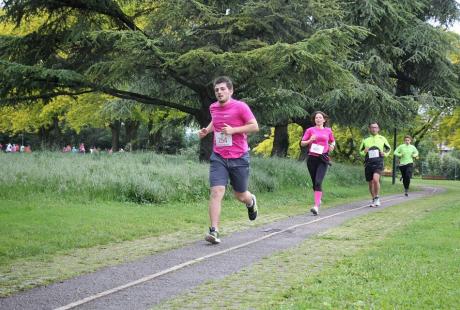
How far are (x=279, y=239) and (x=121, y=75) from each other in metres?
9.83

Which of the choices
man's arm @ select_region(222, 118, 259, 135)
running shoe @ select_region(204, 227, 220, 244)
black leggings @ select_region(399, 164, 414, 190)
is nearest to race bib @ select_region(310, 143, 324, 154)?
man's arm @ select_region(222, 118, 259, 135)

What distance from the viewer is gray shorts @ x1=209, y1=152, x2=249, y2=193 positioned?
752cm

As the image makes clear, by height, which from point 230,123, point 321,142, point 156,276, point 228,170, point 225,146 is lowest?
point 156,276

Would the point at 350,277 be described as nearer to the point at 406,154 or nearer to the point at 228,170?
the point at 228,170

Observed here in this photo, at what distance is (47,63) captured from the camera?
18.0m

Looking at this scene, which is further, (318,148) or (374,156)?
(374,156)

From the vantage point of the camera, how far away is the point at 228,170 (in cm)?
764

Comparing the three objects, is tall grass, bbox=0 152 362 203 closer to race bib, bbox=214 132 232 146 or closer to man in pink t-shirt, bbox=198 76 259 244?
man in pink t-shirt, bbox=198 76 259 244

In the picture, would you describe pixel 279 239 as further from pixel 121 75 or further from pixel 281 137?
pixel 281 137

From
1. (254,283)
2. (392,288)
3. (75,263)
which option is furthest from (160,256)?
(392,288)

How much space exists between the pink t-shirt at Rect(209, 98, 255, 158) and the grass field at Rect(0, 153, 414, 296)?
1.42 meters

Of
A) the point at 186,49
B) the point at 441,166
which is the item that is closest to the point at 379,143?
the point at 186,49

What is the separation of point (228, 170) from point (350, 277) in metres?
2.74

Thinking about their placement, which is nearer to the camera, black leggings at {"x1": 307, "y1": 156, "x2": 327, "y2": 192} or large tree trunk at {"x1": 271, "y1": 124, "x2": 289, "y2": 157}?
black leggings at {"x1": 307, "y1": 156, "x2": 327, "y2": 192}
